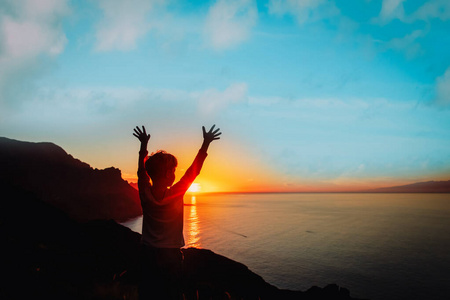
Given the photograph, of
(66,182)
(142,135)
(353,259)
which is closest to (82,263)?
(142,135)

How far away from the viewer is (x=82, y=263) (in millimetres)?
11461

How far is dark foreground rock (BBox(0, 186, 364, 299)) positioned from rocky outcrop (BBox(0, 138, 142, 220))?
221 feet

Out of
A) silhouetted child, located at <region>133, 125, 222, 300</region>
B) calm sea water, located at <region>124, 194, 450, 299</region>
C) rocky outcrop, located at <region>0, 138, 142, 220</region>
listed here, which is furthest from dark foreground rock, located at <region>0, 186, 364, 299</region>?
rocky outcrop, located at <region>0, 138, 142, 220</region>

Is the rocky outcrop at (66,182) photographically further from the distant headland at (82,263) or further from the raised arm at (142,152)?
the raised arm at (142,152)

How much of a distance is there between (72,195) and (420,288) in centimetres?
10455

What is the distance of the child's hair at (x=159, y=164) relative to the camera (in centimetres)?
232

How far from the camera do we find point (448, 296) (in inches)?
938

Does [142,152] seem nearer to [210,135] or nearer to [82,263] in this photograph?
[210,135]

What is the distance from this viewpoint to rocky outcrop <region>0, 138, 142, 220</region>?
289ft

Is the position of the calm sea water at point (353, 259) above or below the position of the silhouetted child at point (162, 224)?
below

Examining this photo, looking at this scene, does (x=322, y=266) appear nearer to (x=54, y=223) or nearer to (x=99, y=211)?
(x=54, y=223)

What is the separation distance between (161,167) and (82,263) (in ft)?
39.8

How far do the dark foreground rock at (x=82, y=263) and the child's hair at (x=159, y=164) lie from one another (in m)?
3.92

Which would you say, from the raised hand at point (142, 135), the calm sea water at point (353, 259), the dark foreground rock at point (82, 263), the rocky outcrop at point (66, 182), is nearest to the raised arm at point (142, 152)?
the raised hand at point (142, 135)
